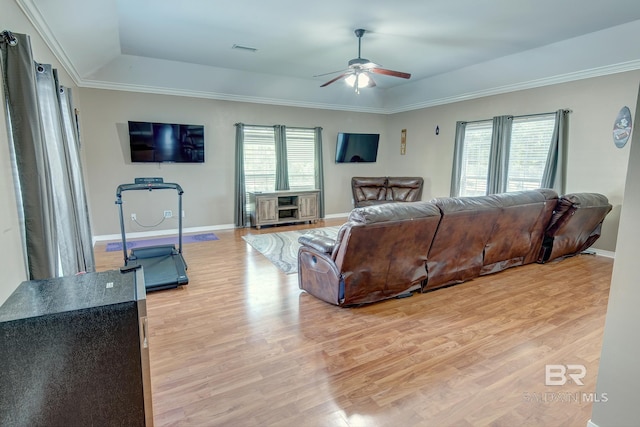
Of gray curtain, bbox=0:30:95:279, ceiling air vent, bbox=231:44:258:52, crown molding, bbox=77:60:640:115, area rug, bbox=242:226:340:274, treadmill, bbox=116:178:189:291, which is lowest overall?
area rug, bbox=242:226:340:274

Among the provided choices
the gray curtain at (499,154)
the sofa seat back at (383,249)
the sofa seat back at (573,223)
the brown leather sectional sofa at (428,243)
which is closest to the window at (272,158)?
the gray curtain at (499,154)

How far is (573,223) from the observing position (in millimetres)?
4332

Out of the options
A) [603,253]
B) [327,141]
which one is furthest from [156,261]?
[603,253]

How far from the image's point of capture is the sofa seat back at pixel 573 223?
4160 millimetres

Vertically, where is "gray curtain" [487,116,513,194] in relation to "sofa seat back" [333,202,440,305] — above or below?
above

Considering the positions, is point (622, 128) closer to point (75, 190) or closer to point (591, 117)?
point (591, 117)

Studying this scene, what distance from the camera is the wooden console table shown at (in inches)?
263

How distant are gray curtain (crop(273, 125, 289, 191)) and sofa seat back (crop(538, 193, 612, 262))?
15.8 ft

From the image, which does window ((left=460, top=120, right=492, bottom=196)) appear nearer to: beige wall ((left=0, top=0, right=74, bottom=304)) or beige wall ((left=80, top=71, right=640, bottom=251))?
beige wall ((left=80, top=71, right=640, bottom=251))

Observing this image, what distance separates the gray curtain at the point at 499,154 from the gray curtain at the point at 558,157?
0.70 meters

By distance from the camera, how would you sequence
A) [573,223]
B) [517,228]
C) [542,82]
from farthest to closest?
[542,82]
[573,223]
[517,228]

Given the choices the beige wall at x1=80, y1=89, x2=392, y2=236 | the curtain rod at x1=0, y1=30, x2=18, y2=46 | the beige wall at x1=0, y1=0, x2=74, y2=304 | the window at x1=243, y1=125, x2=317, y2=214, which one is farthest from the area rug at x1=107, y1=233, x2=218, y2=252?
the curtain rod at x1=0, y1=30, x2=18, y2=46

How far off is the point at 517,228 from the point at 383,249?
6.50 feet

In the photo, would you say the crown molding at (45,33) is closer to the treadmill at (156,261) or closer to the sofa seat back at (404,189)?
the treadmill at (156,261)
